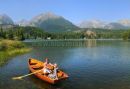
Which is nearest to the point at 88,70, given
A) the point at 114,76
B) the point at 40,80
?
the point at 114,76

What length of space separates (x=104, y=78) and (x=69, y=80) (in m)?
6.60

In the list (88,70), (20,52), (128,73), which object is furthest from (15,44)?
(128,73)

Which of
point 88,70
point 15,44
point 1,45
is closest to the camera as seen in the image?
point 88,70

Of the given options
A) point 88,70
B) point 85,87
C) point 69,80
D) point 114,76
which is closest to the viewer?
point 85,87

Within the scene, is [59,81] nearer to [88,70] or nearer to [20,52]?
[88,70]

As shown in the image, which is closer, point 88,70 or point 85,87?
point 85,87

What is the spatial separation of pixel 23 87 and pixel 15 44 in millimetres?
64464

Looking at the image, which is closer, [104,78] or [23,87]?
[23,87]

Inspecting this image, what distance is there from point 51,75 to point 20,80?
7.06m

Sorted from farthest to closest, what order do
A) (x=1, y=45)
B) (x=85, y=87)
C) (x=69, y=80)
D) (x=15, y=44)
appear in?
(x=15, y=44) < (x=1, y=45) < (x=69, y=80) < (x=85, y=87)

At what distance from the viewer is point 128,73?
49.1 metres

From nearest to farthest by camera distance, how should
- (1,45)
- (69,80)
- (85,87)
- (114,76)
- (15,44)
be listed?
(85,87) < (69,80) < (114,76) < (1,45) < (15,44)

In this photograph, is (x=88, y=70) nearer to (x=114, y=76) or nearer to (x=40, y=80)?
(x=114, y=76)

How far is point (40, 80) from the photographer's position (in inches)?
1732
